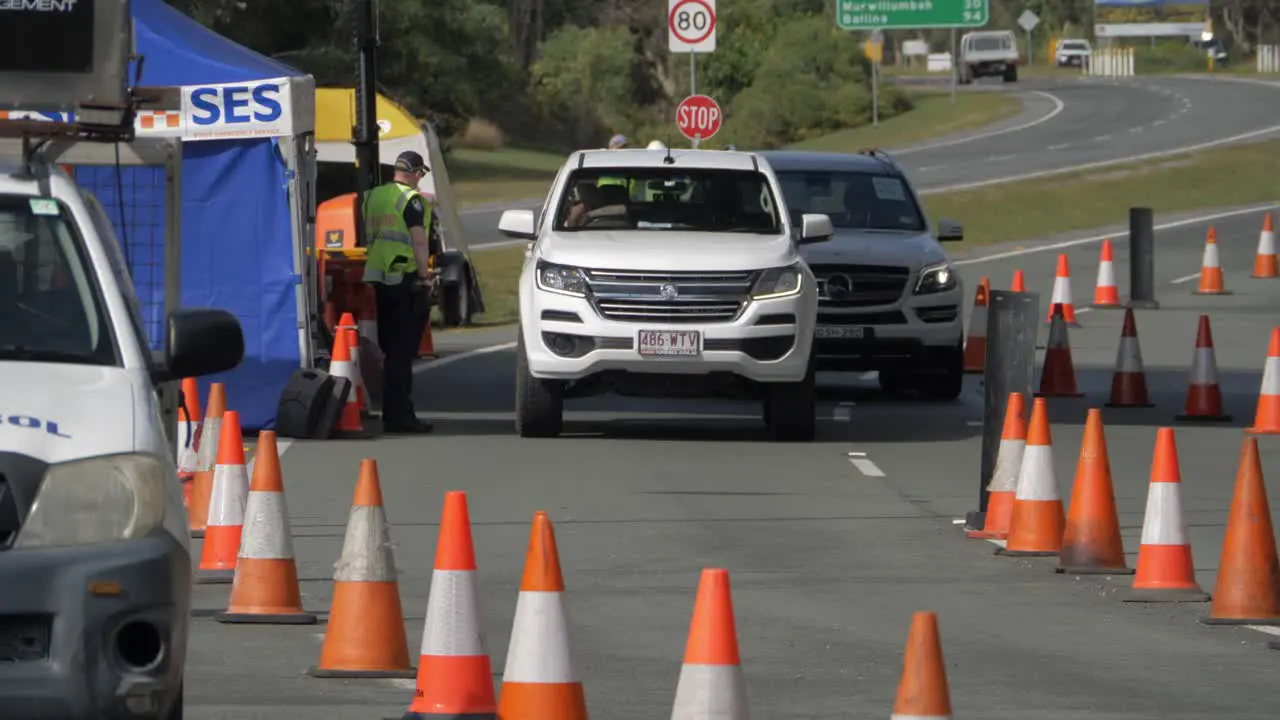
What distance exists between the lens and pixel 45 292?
7.08 meters

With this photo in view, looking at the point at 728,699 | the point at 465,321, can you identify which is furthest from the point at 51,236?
the point at 465,321

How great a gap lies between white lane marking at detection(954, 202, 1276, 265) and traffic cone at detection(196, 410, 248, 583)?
2362 centimetres

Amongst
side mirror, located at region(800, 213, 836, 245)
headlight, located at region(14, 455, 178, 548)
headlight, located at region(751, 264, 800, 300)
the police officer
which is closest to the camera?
headlight, located at region(14, 455, 178, 548)

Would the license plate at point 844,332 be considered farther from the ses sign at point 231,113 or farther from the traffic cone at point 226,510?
the traffic cone at point 226,510

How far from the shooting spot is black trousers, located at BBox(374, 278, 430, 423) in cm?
1708

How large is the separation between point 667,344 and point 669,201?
5.35 ft

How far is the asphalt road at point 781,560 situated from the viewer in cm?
845

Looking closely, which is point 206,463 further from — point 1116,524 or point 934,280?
point 934,280

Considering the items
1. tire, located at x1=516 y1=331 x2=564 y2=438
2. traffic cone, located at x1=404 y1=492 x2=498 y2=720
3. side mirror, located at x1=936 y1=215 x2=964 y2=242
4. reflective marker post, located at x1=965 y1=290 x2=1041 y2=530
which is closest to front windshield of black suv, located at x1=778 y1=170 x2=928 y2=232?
side mirror, located at x1=936 y1=215 x2=964 y2=242

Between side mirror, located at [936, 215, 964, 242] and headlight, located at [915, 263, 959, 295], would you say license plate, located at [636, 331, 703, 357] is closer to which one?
headlight, located at [915, 263, 959, 295]

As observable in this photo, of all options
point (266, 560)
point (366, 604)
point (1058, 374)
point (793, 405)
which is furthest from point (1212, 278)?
point (366, 604)

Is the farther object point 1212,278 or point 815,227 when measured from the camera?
point 1212,278

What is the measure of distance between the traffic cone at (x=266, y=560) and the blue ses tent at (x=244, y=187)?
25.4 ft

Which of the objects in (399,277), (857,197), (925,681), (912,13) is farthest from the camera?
(912,13)
